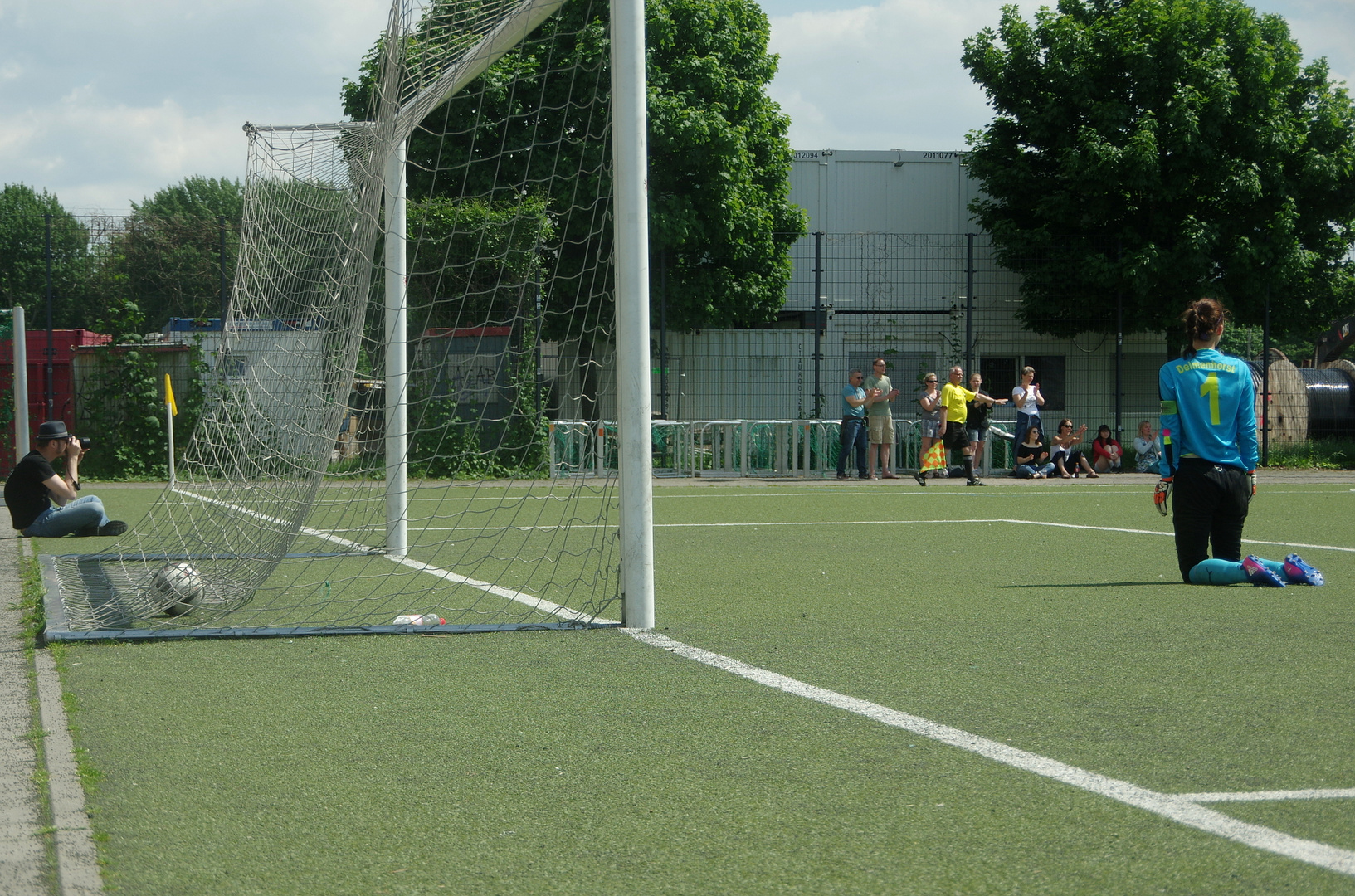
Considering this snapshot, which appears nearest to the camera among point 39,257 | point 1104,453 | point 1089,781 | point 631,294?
point 1089,781

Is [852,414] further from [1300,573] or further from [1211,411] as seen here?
[1300,573]

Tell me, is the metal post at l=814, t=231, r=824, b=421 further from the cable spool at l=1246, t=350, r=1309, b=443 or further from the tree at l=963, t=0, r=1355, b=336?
the cable spool at l=1246, t=350, r=1309, b=443

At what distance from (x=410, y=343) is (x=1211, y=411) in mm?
5809

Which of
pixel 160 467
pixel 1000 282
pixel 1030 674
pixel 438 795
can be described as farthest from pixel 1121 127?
pixel 438 795

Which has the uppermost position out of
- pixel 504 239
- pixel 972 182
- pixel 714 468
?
pixel 972 182

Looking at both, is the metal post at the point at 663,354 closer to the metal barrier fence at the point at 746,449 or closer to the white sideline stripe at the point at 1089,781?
the metal barrier fence at the point at 746,449

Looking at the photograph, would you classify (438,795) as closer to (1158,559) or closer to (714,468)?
(1158,559)

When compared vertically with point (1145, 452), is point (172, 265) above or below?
above

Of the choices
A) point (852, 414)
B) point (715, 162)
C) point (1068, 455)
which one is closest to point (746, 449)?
point (852, 414)

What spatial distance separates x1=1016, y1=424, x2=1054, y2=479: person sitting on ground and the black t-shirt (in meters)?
14.0

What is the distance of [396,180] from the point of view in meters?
8.63

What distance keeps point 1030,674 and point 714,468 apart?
15700 millimetres

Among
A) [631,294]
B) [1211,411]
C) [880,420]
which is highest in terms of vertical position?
[631,294]

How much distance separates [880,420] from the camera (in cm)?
1970
